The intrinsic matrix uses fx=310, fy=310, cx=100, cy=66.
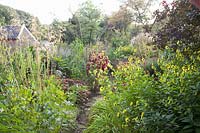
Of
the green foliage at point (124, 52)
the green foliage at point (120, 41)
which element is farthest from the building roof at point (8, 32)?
the green foliage at point (120, 41)

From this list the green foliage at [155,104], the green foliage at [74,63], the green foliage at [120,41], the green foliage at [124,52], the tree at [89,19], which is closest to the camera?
the green foliage at [155,104]

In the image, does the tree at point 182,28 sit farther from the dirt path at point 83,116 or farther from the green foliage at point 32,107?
the green foliage at point 32,107

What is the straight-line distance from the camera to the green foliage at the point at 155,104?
2.56 metres

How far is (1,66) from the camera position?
512 centimetres

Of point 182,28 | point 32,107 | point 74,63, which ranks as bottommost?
point 32,107

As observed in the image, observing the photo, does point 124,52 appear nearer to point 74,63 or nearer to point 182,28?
point 74,63

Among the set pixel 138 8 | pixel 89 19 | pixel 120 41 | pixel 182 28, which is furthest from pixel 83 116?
pixel 138 8

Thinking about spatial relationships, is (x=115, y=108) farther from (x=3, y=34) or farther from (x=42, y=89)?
(x=3, y=34)

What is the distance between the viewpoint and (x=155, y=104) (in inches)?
123

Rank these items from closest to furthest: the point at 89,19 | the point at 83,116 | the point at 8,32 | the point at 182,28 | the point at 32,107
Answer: the point at 32,107
the point at 182,28
the point at 83,116
the point at 8,32
the point at 89,19

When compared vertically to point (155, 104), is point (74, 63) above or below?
below

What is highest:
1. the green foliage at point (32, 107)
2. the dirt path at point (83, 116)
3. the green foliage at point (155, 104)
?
the green foliage at point (155, 104)

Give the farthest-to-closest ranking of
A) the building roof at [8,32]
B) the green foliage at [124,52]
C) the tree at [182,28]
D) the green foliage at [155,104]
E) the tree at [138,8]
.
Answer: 1. the tree at [138,8]
2. the green foliage at [124,52]
3. the building roof at [8,32]
4. the tree at [182,28]
5. the green foliage at [155,104]

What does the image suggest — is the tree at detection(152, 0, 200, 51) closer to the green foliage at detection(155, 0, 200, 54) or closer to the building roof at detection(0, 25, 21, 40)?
the green foliage at detection(155, 0, 200, 54)
